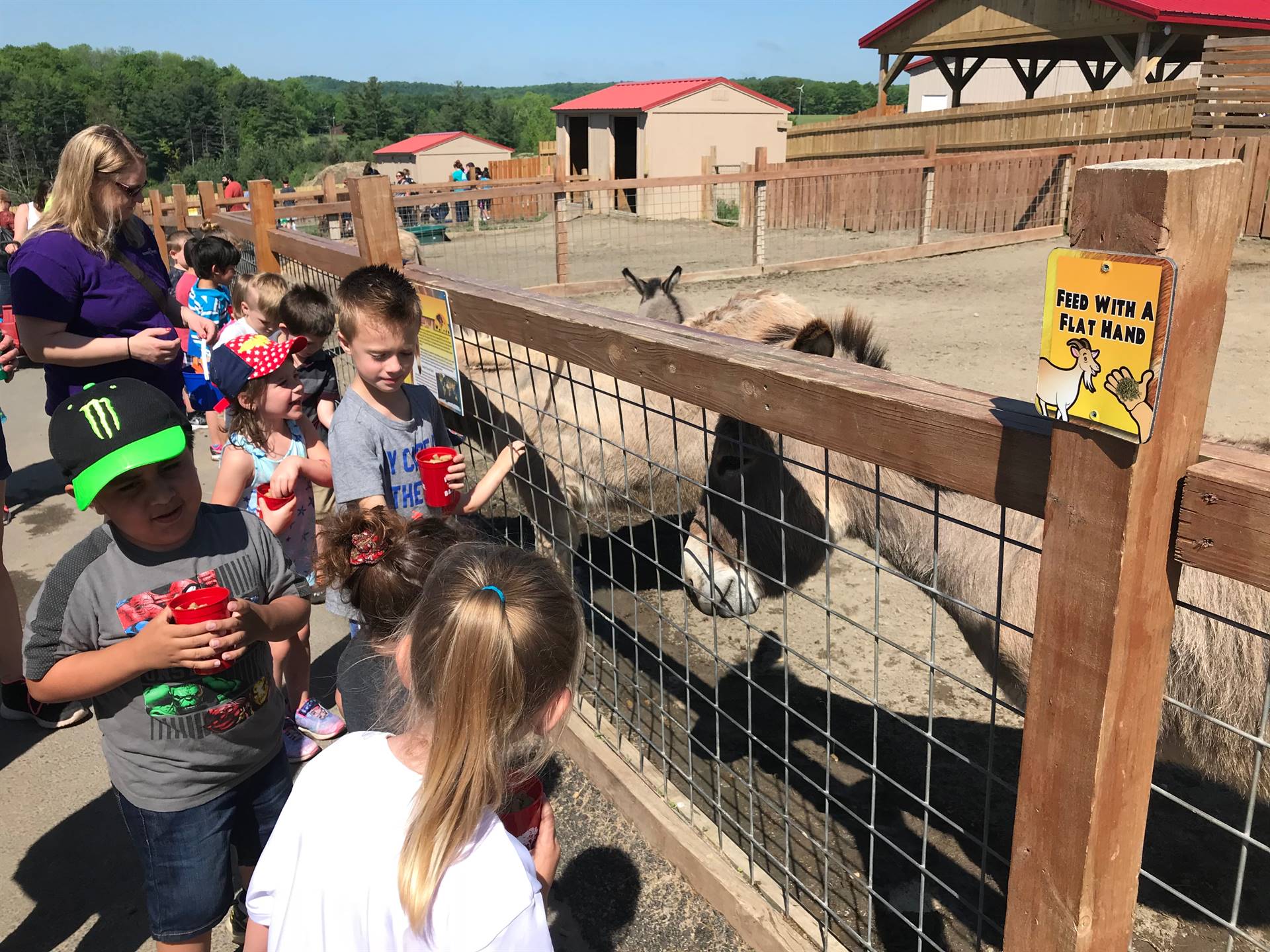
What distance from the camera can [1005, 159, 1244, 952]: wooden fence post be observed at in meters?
0.98

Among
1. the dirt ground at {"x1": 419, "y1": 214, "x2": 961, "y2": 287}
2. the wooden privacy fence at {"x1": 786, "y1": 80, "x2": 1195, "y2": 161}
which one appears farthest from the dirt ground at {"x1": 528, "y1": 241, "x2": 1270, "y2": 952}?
the wooden privacy fence at {"x1": 786, "y1": 80, "x2": 1195, "y2": 161}

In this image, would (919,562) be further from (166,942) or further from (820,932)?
(166,942)

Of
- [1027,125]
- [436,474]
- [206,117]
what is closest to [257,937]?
[436,474]

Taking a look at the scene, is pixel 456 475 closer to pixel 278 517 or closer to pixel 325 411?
pixel 278 517

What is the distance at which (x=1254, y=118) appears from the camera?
14.3 m

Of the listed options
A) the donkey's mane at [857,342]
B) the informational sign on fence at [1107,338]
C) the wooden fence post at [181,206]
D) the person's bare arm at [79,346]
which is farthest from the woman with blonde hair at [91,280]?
the wooden fence post at [181,206]

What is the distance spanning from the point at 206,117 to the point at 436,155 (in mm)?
56683

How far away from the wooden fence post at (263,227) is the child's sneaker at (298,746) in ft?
11.9

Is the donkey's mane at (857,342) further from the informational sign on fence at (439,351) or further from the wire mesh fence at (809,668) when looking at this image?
the informational sign on fence at (439,351)

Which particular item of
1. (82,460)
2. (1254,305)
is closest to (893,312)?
(1254,305)

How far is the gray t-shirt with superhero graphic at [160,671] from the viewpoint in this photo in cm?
188

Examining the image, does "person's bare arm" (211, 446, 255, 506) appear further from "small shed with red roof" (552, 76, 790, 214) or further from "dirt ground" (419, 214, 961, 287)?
"small shed with red roof" (552, 76, 790, 214)

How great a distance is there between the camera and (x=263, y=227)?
5871mm

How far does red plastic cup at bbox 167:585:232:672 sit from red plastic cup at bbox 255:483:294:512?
131 cm
